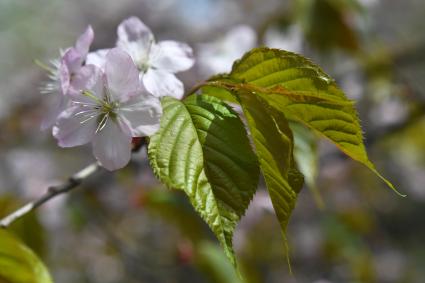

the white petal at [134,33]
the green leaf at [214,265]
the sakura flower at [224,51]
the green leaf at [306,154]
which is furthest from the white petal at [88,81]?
the sakura flower at [224,51]

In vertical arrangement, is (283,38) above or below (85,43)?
below

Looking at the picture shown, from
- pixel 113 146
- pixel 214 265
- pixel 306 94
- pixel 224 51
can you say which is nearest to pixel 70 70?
Answer: pixel 113 146

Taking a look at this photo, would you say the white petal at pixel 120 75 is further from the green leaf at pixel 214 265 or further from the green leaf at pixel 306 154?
the green leaf at pixel 214 265

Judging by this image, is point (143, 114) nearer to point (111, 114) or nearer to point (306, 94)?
Answer: point (111, 114)

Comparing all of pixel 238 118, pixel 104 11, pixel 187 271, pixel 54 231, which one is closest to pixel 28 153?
pixel 54 231

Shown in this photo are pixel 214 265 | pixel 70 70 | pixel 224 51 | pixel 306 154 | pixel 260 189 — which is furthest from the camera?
pixel 260 189

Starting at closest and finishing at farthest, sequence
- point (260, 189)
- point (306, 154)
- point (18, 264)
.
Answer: point (18, 264), point (306, 154), point (260, 189)

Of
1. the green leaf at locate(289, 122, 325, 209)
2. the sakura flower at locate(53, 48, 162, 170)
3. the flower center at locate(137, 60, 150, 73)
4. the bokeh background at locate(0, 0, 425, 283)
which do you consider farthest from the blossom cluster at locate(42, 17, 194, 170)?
the bokeh background at locate(0, 0, 425, 283)

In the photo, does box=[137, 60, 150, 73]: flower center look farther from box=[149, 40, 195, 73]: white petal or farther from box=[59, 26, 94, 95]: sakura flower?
box=[59, 26, 94, 95]: sakura flower
